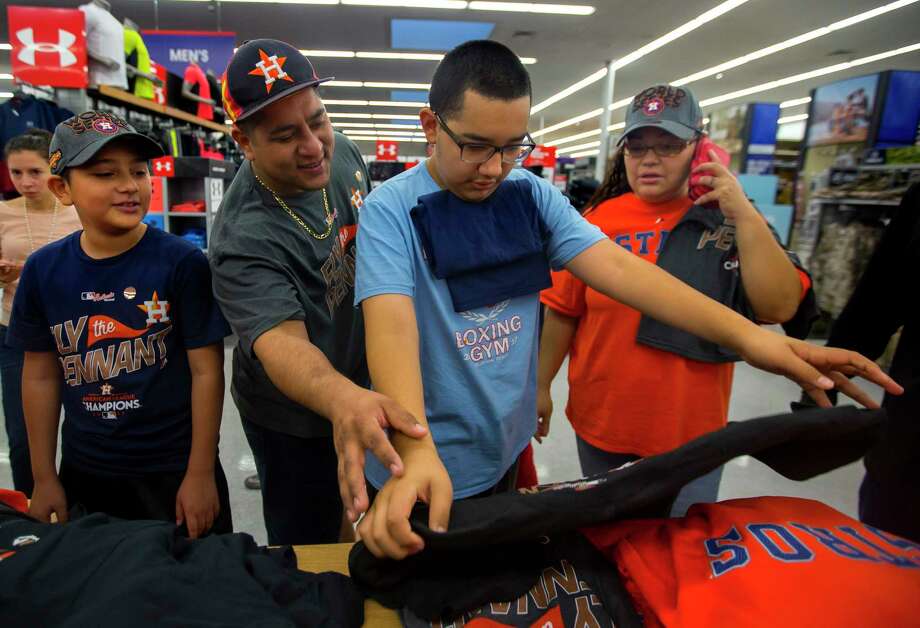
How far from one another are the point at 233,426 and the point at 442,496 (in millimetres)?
2764

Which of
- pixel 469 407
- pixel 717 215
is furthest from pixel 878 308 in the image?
pixel 469 407

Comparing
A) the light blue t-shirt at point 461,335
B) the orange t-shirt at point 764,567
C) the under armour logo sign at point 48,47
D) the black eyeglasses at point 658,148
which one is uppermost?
the under armour logo sign at point 48,47

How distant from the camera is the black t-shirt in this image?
97cm

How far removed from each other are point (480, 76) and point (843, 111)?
21.6 feet

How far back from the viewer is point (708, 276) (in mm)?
1117

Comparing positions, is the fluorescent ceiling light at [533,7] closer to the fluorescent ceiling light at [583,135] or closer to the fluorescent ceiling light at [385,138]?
the fluorescent ceiling light at [583,135]

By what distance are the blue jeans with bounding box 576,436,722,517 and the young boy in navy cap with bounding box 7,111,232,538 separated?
94 centimetres

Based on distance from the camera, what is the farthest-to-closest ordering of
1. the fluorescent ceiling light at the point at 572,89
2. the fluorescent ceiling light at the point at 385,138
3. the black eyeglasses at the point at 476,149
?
the fluorescent ceiling light at the point at 385,138 → the fluorescent ceiling light at the point at 572,89 → the black eyeglasses at the point at 476,149

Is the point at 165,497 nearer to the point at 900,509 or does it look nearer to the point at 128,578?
the point at 128,578

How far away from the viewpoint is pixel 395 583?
666 millimetres

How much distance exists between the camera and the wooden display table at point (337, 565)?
0.69 m

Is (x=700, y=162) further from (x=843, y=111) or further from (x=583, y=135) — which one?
(x=583, y=135)

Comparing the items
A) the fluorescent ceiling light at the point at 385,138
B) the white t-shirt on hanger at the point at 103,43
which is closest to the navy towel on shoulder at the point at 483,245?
the white t-shirt on hanger at the point at 103,43

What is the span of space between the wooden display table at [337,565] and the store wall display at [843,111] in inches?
262
